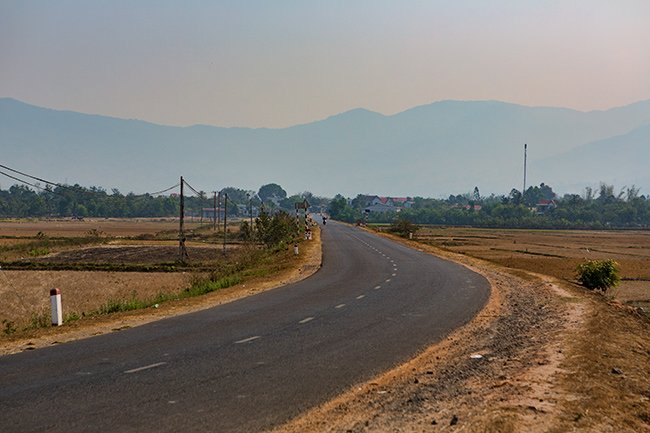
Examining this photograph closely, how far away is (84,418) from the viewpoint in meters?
8.45

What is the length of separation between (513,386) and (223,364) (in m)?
4.73

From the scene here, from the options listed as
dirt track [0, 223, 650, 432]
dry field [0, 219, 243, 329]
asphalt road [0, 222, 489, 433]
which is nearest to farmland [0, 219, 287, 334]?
dry field [0, 219, 243, 329]

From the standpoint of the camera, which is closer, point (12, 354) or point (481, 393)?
point (481, 393)

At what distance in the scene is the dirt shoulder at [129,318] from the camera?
14102 millimetres

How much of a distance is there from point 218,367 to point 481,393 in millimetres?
4328

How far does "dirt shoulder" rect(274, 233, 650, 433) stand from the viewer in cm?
809

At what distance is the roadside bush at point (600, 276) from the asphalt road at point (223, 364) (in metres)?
10.1

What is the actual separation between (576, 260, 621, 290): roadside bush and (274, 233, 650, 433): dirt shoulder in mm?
12408

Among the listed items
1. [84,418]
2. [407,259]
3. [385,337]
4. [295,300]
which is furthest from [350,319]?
[407,259]

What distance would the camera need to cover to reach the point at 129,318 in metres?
17.5

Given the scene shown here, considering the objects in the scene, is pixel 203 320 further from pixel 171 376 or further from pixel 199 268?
pixel 199 268

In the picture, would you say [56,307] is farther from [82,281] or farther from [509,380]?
[82,281]

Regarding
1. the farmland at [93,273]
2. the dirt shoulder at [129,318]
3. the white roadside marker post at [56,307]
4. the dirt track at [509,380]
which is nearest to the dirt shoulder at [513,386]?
the dirt track at [509,380]

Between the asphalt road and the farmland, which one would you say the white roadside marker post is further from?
the asphalt road
